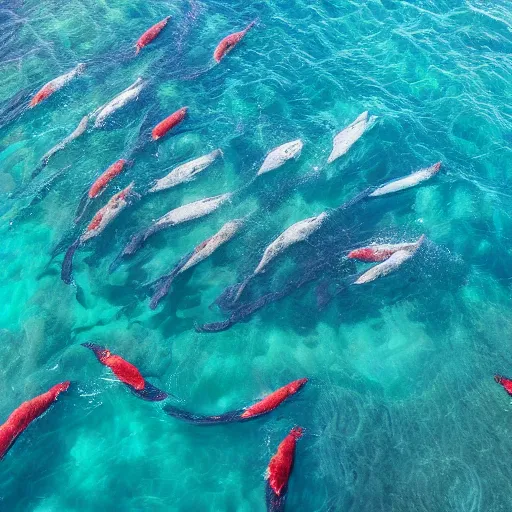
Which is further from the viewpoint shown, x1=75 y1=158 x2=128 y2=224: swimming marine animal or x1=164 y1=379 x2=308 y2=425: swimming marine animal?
x1=75 y1=158 x2=128 y2=224: swimming marine animal

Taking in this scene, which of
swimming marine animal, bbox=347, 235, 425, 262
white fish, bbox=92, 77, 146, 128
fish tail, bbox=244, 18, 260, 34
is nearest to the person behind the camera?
swimming marine animal, bbox=347, 235, 425, 262

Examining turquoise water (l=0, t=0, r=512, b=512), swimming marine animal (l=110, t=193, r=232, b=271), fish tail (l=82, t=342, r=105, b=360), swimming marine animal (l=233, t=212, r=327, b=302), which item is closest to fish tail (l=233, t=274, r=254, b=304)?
swimming marine animal (l=233, t=212, r=327, b=302)

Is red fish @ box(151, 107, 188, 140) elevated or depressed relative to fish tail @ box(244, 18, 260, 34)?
depressed

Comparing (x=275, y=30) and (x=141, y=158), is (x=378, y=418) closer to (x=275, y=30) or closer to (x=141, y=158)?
(x=141, y=158)

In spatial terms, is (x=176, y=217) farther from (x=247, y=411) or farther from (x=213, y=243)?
(x=247, y=411)

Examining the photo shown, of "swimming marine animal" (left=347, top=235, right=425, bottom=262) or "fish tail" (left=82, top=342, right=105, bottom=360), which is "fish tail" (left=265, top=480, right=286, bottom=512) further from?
"swimming marine animal" (left=347, top=235, right=425, bottom=262)

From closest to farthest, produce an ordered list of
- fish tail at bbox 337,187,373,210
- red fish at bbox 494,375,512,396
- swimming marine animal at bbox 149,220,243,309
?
red fish at bbox 494,375,512,396 < swimming marine animal at bbox 149,220,243,309 < fish tail at bbox 337,187,373,210

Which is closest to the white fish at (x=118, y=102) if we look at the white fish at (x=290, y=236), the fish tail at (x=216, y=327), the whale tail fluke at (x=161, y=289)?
the whale tail fluke at (x=161, y=289)

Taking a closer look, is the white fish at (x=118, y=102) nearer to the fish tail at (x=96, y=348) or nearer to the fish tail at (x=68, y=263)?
the fish tail at (x=68, y=263)
